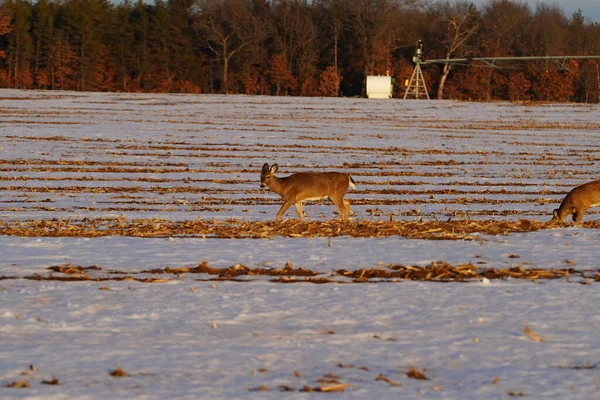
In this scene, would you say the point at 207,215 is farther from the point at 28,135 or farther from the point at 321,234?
the point at 28,135

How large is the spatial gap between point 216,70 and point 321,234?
9129cm

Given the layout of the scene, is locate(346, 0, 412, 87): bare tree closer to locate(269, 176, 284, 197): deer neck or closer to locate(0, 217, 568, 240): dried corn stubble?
locate(269, 176, 284, 197): deer neck

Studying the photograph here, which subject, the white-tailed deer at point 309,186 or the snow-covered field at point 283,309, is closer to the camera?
the snow-covered field at point 283,309

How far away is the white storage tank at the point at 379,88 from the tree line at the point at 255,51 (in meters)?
12.5

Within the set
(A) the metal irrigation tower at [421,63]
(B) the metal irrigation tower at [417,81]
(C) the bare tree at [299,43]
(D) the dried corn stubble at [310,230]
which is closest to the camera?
(D) the dried corn stubble at [310,230]

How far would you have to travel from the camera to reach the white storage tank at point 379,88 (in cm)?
8412

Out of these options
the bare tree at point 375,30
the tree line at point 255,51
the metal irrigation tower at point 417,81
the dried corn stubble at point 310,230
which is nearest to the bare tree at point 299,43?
→ the tree line at point 255,51

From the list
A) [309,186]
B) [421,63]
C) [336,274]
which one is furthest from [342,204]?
[421,63]

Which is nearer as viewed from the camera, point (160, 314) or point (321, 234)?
point (160, 314)

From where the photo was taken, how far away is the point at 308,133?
48031mm

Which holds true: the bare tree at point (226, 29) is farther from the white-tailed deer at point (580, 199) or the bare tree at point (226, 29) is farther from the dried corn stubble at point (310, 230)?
the dried corn stubble at point (310, 230)

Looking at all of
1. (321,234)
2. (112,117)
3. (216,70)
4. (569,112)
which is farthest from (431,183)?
(216,70)

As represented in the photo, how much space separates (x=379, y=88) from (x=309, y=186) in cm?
6720

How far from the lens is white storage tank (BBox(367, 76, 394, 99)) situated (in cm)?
8412
